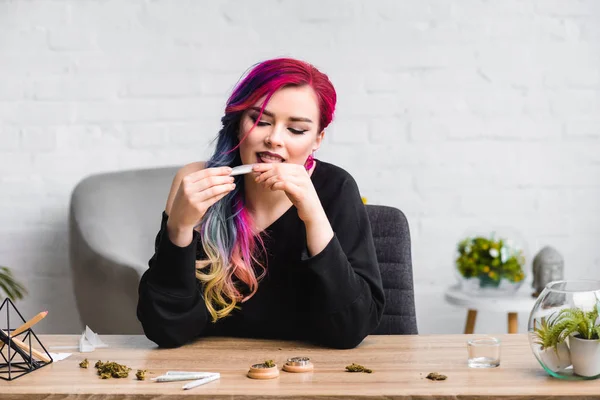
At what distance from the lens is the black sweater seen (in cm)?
147

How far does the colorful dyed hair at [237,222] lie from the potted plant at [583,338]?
2.21 feet

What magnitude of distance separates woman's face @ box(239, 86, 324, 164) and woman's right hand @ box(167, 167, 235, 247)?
13cm

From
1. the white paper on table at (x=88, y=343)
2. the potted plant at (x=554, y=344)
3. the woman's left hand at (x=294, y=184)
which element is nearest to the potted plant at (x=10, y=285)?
the white paper on table at (x=88, y=343)

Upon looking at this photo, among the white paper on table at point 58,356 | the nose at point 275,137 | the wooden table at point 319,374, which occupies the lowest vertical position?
the white paper on table at point 58,356

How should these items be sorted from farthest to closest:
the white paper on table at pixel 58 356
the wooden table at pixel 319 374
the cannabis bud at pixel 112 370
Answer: the white paper on table at pixel 58 356 → the cannabis bud at pixel 112 370 → the wooden table at pixel 319 374

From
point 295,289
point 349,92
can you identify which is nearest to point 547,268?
point 349,92

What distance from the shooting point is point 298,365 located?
1212 mm

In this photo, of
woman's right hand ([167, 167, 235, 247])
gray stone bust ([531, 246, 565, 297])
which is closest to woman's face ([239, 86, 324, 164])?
woman's right hand ([167, 167, 235, 247])

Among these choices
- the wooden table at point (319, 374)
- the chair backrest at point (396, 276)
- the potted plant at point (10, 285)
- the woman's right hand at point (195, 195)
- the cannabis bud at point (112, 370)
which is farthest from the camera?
the potted plant at point (10, 285)

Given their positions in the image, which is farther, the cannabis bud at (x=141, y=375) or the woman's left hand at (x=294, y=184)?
the woman's left hand at (x=294, y=184)

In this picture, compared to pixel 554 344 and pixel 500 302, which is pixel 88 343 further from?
pixel 500 302

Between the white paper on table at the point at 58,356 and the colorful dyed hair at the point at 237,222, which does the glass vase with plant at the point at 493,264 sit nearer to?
the colorful dyed hair at the point at 237,222

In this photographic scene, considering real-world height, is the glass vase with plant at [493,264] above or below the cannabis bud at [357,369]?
below

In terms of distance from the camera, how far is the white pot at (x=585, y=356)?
3.64 ft
